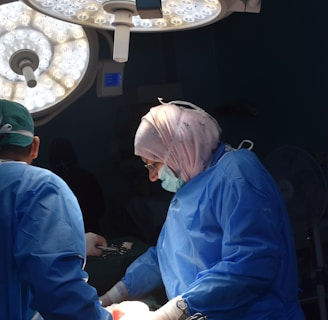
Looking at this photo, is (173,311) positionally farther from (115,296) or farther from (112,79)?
(112,79)

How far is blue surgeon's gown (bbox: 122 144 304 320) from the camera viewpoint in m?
1.44

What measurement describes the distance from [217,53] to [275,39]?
2.23ft

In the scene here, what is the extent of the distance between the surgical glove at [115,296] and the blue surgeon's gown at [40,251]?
22.6 inches

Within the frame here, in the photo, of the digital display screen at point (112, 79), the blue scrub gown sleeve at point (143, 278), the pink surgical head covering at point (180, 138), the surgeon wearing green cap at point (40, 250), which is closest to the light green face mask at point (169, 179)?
the pink surgical head covering at point (180, 138)

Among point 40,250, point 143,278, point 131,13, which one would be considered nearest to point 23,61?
point 131,13

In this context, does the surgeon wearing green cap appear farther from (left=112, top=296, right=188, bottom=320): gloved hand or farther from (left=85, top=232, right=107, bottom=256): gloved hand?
(left=85, top=232, right=107, bottom=256): gloved hand

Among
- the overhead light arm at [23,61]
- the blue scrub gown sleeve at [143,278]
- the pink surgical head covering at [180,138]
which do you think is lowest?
the blue scrub gown sleeve at [143,278]

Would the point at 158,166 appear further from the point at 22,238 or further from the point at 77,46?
the point at 22,238

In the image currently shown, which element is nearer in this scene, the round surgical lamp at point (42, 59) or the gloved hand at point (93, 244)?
the round surgical lamp at point (42, 59)

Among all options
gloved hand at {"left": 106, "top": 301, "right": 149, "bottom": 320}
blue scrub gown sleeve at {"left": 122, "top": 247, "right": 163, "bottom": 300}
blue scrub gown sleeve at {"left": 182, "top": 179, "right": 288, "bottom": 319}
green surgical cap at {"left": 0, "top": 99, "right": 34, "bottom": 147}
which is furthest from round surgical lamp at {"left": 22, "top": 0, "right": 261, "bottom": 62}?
blue scrub gown sleeve at {"left": 122, "top": 247, "right": 163, "bottom": 300}

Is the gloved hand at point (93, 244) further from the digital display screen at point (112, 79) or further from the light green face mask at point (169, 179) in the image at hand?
the digital display screen at point (112, 79)

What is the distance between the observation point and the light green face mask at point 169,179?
1.80m

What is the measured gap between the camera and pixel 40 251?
1199 mm

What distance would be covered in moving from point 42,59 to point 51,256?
56cm
